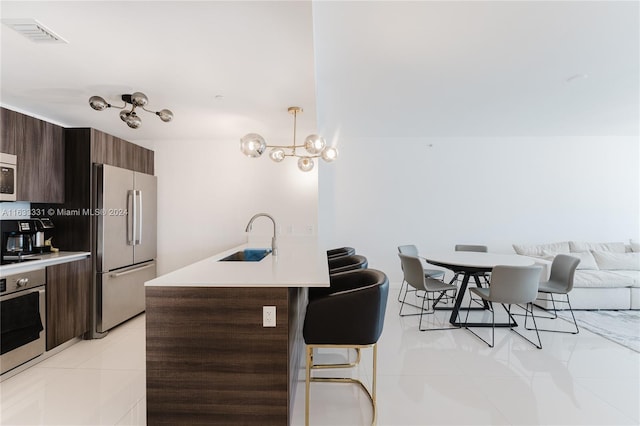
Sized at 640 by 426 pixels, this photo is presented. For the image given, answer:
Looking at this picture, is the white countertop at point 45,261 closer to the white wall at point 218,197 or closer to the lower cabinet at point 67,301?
the lower cabinet at point 67,301

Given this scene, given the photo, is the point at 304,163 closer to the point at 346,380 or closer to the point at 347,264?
the point at 347,264

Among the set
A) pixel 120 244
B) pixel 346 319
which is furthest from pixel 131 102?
pixel 346 319

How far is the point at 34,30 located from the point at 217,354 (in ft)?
7.43

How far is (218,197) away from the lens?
4723 mm

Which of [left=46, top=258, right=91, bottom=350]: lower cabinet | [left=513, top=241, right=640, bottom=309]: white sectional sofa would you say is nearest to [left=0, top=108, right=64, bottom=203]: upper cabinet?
[left=46, top=258, right=91, bottom=350]: lower cabinet

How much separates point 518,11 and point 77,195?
4.18 meters

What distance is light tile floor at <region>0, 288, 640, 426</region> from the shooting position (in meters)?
2.02

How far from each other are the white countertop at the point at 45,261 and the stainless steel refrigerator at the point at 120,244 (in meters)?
0.21

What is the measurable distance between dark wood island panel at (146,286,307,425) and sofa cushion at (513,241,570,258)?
4.87 meters

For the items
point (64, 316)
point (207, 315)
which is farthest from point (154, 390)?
point (64, 316)

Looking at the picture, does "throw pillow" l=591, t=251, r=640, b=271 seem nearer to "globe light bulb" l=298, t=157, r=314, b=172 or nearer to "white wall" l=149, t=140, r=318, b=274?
"white wall" l=149, t=140, r=318, b=274

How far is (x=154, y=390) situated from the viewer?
1.78 m

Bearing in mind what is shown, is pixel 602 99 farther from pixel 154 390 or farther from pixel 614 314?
pixel 154 390

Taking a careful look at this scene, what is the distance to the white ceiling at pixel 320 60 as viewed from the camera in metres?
1.93
